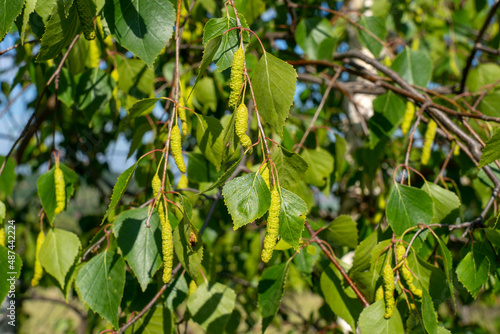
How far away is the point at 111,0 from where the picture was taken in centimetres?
70

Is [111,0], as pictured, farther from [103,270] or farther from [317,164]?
[317,164]

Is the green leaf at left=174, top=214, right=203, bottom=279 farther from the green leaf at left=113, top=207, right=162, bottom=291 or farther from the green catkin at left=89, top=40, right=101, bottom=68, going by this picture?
the green catkin at left=89, top=40, right=101, bottom=68

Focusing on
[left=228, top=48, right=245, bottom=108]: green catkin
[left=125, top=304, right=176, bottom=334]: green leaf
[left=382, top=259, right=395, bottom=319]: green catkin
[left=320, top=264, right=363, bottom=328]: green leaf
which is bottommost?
[left=320, top=264, right=363, bottom=328]: green leaf

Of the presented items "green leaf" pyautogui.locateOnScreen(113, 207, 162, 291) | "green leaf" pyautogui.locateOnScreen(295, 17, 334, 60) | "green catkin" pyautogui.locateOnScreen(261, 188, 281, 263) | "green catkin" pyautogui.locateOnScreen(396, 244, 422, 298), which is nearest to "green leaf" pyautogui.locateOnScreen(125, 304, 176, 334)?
"green leaf" pyautogui.locateOnScreen(113, 207, 162, 291)

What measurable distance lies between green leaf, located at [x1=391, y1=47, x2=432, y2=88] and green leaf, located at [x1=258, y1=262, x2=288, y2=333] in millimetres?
746

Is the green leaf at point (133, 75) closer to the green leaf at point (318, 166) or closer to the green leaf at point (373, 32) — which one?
the green leaf at point (318, 166)

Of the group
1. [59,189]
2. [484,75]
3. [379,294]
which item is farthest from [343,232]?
[484,75]

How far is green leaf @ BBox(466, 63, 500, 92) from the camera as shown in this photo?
151 cm

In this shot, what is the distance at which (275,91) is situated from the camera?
0.60m

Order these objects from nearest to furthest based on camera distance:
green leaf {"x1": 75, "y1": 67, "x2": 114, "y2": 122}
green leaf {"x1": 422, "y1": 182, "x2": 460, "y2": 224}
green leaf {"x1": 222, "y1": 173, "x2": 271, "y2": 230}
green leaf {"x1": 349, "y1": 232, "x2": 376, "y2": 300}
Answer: green leaf {"x1": 222, "y1": 173, "x2": 271, "y2": 230} → green leaf {"x1": 349, "y1": 232, "x2": 376, "y2": 300} → green leaf {"x1": 422, "y1": 182, "x2": 460, "y2": 224} → green leaf {"x1": 75, "y1": 67, "x2": 114, "y2": 122}

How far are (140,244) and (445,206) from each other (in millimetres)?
683

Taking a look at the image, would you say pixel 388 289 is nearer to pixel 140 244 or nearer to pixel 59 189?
pixel 140 244

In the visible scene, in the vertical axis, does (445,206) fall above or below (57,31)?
below

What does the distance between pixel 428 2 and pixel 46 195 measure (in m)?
2.33
